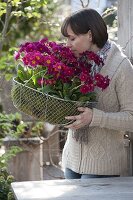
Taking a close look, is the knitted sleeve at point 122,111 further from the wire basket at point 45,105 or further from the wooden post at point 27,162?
the wooden post at point 27,162

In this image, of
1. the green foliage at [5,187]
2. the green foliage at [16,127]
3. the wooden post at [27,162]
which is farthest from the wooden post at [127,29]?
the wooden post at [27,162]

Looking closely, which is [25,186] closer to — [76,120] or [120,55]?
[76,120]

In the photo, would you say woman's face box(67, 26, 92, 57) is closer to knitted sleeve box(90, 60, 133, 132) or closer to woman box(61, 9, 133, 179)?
woman box(61, 9, 133, 179)

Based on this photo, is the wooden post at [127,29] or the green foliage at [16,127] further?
the green foliage at [16,127]

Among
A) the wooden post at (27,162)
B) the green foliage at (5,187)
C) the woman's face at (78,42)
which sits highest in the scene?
the woman's face at (78,42)

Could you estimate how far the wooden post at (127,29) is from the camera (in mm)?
3088

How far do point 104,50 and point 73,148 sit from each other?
0.57 metres

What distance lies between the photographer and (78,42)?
2676mm

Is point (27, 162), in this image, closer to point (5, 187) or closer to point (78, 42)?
point (5, 187)

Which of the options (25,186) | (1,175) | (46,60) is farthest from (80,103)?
(1,175)

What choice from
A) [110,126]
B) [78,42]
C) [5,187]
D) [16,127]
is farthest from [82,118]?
[16,127]

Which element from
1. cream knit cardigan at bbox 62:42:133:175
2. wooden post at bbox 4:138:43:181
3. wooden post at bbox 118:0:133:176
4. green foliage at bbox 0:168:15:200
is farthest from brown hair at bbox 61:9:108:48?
wooden post at bbox 4:138:43:181

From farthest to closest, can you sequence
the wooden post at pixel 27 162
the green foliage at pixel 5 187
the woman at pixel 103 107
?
the wooden post at pixel 27 162 → the green foliage at pixel 5 187 → the woman at pixel 103 107

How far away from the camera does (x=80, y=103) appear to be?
2.52 metres
